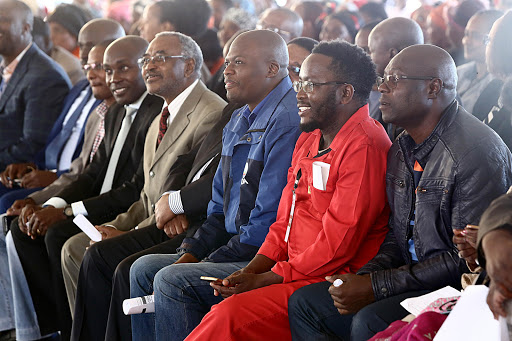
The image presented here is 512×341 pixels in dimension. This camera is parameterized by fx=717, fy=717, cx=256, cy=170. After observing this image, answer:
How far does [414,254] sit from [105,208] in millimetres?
2252

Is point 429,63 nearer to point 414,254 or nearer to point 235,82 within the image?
point 414,254

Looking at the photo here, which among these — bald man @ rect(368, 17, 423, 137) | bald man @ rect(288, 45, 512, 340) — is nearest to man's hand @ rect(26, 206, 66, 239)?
bald man @ rect(368, 17, 423, 137)

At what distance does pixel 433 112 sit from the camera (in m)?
2.73

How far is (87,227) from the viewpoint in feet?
13.2

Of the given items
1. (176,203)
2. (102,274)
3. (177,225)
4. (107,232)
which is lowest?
(102,274)

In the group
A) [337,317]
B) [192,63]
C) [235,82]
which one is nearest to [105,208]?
[192,63]

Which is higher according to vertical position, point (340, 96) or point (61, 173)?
point (340, 96)

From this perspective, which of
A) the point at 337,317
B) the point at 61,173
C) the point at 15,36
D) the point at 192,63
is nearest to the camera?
the point at 337,317

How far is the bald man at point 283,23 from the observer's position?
570 centimetres

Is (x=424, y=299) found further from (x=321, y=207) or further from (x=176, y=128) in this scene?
(x=176, y=128)

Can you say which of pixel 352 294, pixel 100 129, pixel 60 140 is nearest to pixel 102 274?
pixel 100 129

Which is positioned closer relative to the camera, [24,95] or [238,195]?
[238,195]

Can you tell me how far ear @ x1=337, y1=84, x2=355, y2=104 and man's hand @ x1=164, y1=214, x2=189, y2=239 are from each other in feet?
3.88

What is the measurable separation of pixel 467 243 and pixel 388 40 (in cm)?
209
